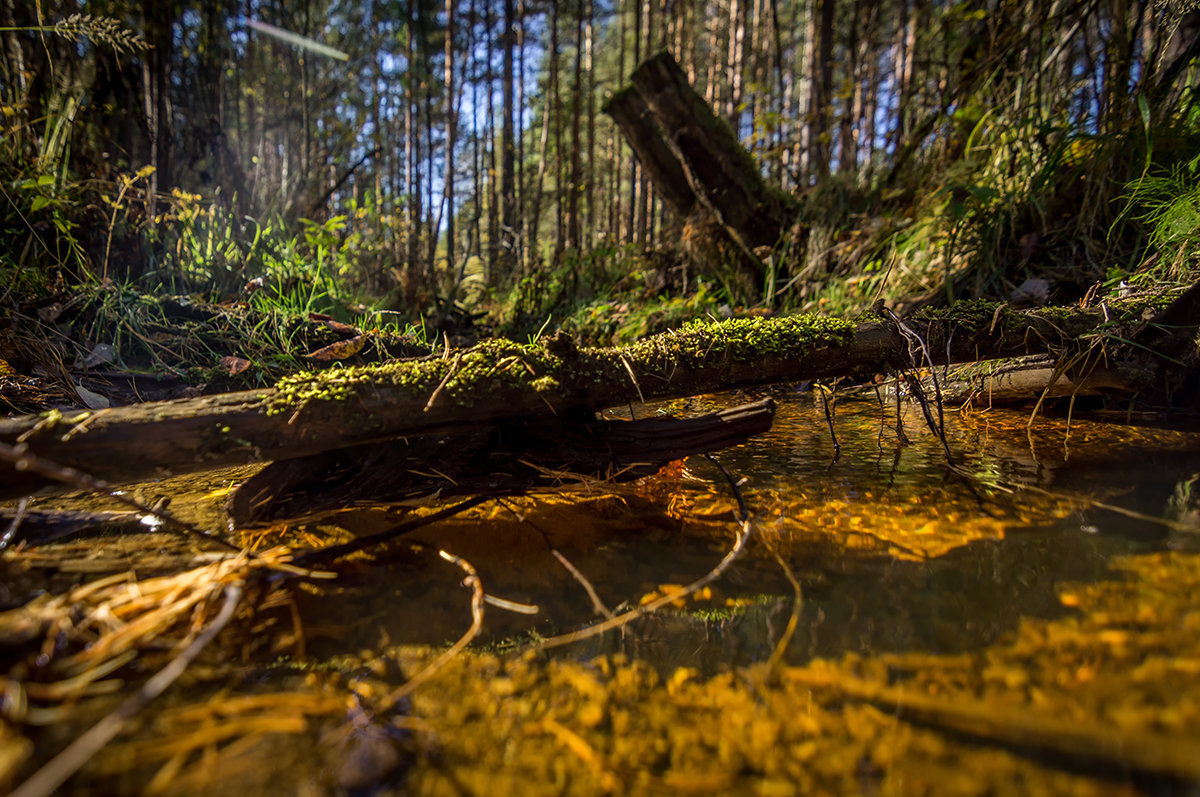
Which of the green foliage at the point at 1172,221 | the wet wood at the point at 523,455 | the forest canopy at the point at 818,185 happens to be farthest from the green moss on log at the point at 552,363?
the forest canopy at the point at 818,185

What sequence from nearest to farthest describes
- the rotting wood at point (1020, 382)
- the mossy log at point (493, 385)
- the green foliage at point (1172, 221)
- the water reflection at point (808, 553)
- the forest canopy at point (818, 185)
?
1. the water reflection at point (808, 553)
2. the mossy log at point (493, 385)
3. the rotting wood at point (1020, 382)
4. the green foliage at point (1172, 221)
5. the forest canopy at point (818, 185)

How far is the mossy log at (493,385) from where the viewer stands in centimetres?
130

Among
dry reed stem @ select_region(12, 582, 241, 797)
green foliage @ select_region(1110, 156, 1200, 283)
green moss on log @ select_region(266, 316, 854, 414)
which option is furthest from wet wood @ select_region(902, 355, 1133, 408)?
dry reed stem @ select_region(12, 582, 241, 797)

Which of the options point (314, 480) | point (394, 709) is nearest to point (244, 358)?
point (314, 480)

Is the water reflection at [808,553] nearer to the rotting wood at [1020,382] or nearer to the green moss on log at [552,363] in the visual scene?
the rotting wood at [1020,382]

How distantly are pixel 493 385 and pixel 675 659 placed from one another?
91 cm

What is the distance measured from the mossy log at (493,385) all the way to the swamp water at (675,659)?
12.7 inches

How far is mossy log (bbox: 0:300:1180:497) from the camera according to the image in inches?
51.2

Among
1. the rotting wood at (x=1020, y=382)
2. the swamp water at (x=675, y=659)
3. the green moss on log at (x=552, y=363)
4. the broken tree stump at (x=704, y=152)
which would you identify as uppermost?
the broken tree stump at (x=704, y=152)

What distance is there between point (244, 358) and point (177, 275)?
4.26 feet

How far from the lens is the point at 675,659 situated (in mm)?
1070

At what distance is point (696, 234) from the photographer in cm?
577

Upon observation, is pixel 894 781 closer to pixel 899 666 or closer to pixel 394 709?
pixel 899 666

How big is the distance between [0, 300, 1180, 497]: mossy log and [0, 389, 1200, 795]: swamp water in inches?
12.7
